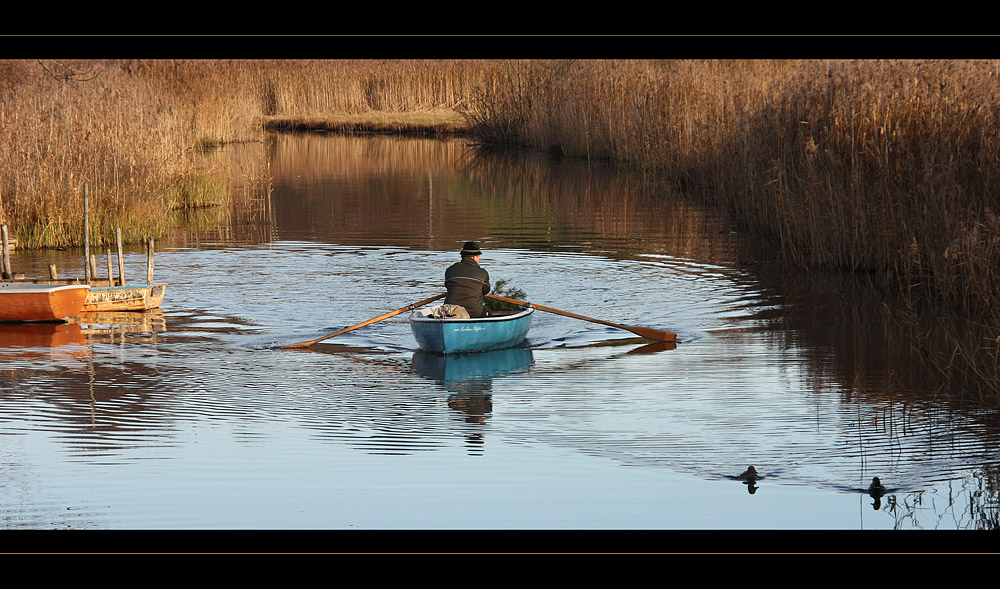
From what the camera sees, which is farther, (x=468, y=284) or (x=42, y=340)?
(x=42, y=340)

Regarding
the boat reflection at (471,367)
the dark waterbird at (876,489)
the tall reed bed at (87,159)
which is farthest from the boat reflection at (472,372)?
the tall reed bed at (87,159)

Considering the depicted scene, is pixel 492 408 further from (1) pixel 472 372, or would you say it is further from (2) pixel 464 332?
(2) pixel 464 332

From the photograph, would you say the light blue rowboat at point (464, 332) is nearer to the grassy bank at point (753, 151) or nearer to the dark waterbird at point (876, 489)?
the grassy bank at point (753, 151)

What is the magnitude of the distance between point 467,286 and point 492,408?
254cm

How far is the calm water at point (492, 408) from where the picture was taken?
22.4 ft

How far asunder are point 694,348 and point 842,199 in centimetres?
438

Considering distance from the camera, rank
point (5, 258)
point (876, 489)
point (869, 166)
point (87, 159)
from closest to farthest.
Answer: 1. point (876, 489)
2. point (5, 258)
3. point (869, 166)
4. point (87, 159)

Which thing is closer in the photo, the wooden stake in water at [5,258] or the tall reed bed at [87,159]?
the wooden stake in water at [5,258]

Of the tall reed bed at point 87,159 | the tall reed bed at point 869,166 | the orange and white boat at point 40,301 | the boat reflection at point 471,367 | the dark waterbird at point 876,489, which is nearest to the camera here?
the dark waterbird at point 876,489

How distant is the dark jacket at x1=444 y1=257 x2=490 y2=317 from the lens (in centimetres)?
1180

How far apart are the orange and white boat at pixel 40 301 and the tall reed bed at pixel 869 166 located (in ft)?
28.9

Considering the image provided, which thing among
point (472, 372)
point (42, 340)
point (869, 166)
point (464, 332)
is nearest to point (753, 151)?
point (869, 166)

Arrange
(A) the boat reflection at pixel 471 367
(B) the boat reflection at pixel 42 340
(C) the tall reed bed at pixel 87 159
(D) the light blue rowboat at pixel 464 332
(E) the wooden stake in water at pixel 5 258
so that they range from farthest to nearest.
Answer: (C) the tall reed bed at pixel 87 159 → (E) the wooden stake in water at pixel 5 258 → (B) the boat reflection at pixel 42 340 → (D) the light blue rowboat at pixel 464 332 → (A) the boat reflection at pixel 471 367

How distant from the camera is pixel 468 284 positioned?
1181 cm
